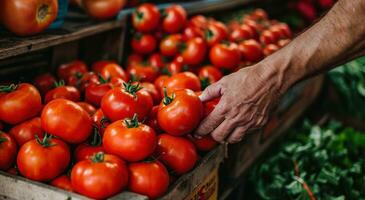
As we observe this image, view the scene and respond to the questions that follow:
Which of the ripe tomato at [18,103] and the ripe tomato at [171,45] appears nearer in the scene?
the ripe tomato at [18,103]

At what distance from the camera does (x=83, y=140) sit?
1980 mm

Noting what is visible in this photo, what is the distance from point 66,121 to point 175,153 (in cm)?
51

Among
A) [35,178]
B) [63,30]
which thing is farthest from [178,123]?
[63,30]

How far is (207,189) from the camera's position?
234 centimetres

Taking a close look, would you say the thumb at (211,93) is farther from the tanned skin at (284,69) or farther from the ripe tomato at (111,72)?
the ripe tomato at (111,72)

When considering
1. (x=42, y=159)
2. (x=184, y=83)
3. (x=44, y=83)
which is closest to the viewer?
(x=42, y=159)

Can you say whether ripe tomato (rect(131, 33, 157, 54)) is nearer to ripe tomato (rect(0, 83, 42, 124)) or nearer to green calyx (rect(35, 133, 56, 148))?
ripe tomato (rect(0, 83, 42, 124))

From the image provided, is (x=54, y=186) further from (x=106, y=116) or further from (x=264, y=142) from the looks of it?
(x=264, y=142)

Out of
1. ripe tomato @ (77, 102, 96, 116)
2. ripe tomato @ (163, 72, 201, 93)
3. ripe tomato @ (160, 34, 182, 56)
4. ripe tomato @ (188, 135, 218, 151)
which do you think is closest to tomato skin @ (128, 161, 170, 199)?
ripe tomato @ (188, 135, 218, 151)

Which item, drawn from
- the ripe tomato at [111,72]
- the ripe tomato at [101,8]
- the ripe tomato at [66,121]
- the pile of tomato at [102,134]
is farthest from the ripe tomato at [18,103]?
the ripe tomato at [101,8]

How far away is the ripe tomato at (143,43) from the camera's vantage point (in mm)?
3344

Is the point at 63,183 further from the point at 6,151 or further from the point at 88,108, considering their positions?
the point at 88,108

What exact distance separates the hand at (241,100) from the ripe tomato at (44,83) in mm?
963

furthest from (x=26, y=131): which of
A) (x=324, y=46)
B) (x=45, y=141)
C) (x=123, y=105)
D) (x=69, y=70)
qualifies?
(x=324, y=46)
